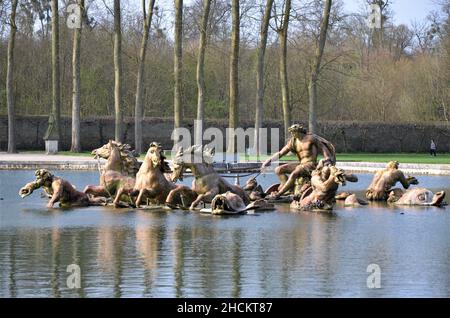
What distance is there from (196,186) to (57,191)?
2.76 metres

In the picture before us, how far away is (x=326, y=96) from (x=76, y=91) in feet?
69.1

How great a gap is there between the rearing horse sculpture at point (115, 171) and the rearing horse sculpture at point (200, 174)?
118 cm

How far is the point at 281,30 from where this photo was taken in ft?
161

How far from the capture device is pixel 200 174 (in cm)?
2238

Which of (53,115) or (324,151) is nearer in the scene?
(324,151)

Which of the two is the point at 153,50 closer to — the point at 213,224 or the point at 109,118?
the point at 109,118

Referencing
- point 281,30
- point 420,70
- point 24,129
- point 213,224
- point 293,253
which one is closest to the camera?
point 293,253

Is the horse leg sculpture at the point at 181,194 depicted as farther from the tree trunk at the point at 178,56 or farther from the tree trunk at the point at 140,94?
the tree trunk at the point at 140,94

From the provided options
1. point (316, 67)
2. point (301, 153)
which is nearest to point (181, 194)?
point (301, 153)

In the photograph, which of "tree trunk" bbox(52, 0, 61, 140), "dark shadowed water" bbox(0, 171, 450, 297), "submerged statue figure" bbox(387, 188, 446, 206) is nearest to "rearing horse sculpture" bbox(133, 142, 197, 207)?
"dark shadowed water" bbox(0, 171, 450, 297)

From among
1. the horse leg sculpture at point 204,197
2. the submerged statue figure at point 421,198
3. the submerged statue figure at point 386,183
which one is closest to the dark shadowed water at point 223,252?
the horse leg sculpture at point 204,197

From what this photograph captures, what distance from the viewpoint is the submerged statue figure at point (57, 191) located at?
75.3 feet

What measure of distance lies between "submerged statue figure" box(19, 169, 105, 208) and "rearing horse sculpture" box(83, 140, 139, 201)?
0.88ft
